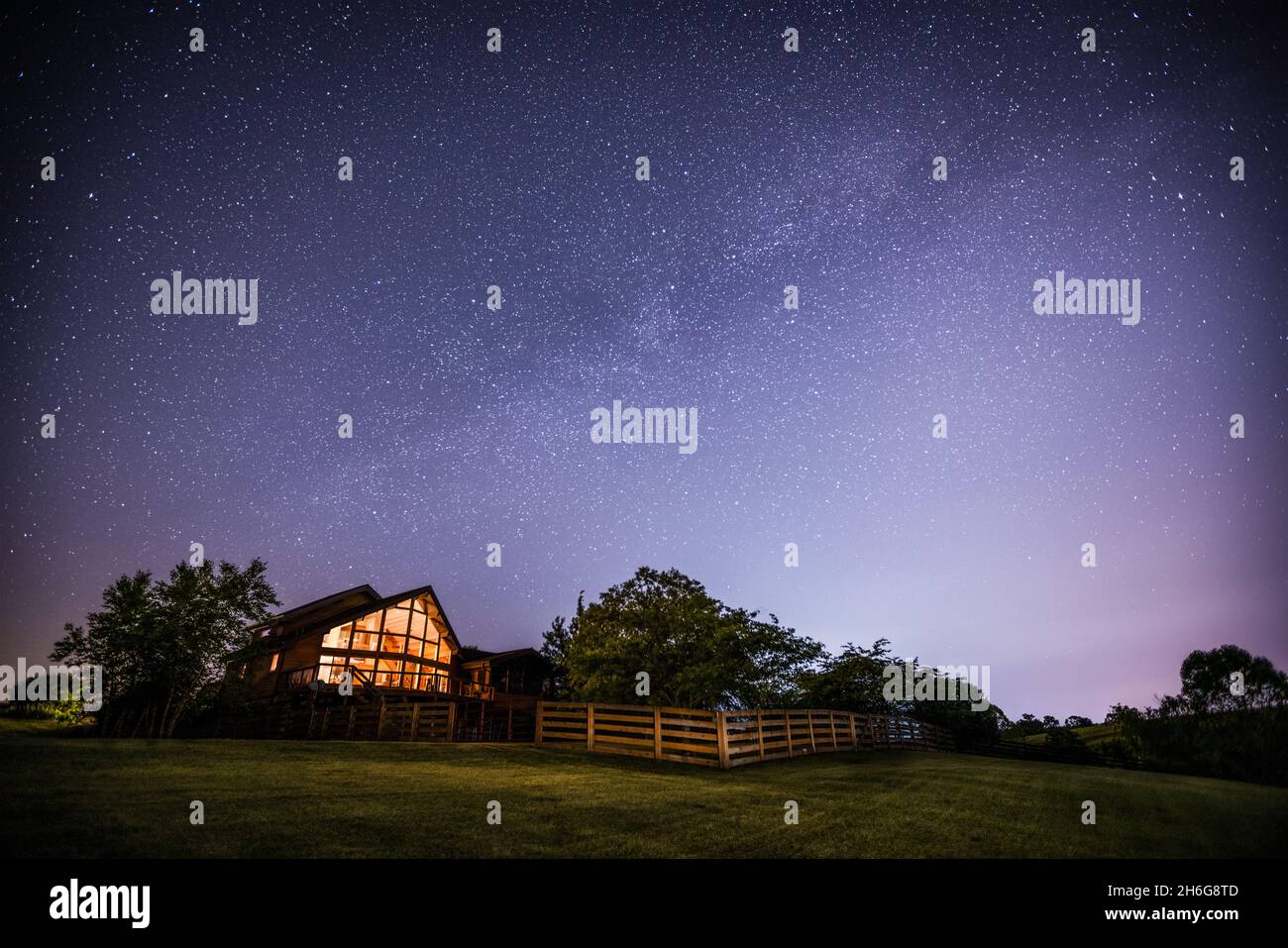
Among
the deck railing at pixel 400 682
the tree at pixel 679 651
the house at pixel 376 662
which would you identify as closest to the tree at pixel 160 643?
the house at pixel 376 662

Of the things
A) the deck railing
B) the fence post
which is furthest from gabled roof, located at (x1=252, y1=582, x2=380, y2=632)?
the fence post

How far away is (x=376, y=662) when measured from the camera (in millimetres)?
31078

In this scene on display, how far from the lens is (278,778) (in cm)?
866

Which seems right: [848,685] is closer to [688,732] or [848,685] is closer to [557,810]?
[688,732]

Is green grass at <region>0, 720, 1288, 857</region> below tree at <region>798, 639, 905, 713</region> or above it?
above

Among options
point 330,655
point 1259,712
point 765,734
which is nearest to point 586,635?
point 765,734

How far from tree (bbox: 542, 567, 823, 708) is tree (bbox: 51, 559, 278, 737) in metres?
14.9

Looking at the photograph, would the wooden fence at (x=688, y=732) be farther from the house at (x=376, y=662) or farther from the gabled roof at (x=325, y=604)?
the gabled roof at (x=325, y=604)

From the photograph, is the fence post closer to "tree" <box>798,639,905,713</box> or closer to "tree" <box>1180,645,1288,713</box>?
"tree" <box>798,639,905,713</box>

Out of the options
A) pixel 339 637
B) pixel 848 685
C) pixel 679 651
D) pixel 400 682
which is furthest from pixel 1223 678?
pixel 339 637

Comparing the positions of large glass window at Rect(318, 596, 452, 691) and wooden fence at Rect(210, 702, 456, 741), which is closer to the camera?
wooden fence at Rect(210, 702, 456, 741)

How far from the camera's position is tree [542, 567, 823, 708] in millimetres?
24219

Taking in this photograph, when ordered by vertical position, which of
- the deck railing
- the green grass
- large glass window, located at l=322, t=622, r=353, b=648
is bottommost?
the deck railing
